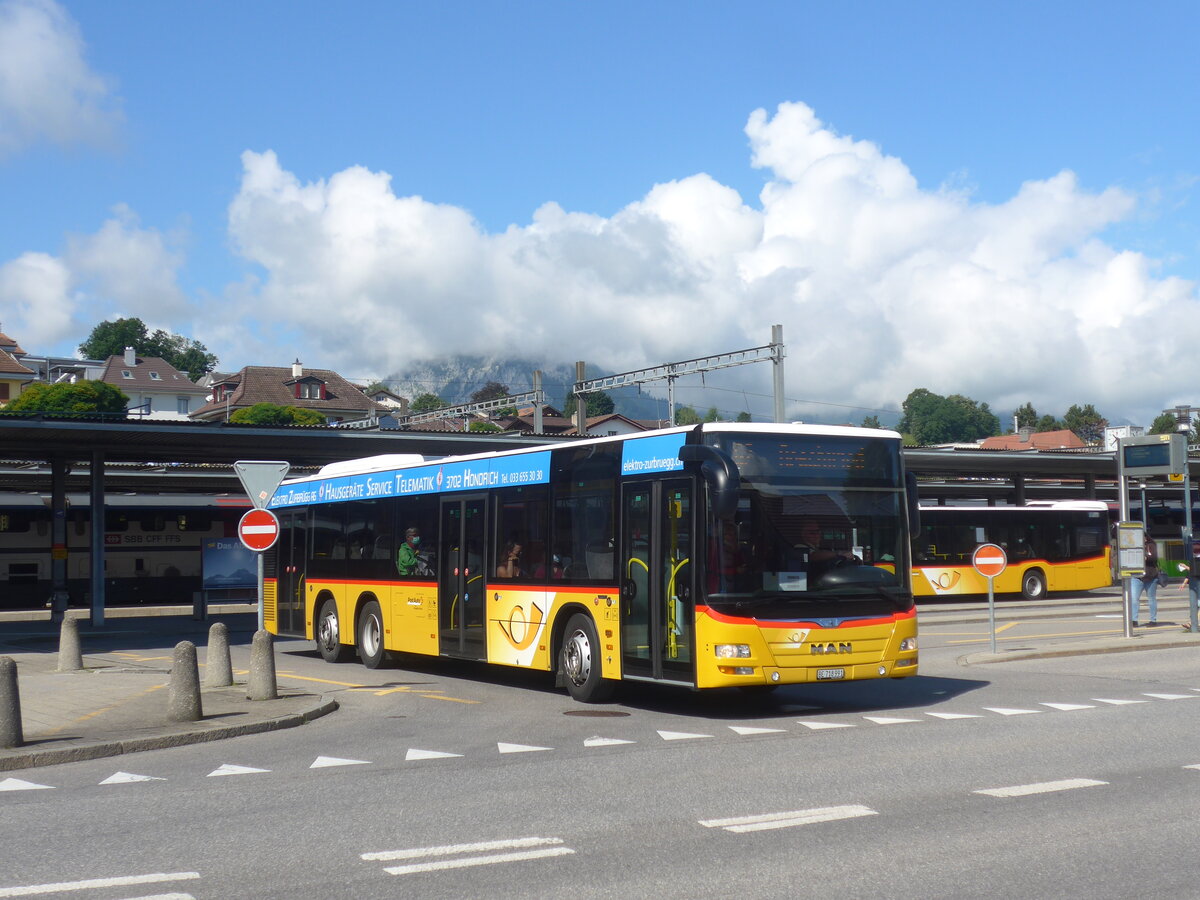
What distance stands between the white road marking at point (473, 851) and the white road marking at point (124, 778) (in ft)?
12.0

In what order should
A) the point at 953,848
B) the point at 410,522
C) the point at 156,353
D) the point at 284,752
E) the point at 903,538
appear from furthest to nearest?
the point at 156,353
the point at 410,522
the point at 903,538
the point at 284,752
the point at 953,848

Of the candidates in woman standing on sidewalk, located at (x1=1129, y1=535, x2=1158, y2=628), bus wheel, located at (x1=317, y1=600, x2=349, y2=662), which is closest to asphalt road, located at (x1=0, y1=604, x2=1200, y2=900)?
bus wheel, located at (x1=317, y1=600, x2=349, y2=662)

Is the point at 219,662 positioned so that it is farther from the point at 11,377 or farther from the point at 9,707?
the point at 11,377

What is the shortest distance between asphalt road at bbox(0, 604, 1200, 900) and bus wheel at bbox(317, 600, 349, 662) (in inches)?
253

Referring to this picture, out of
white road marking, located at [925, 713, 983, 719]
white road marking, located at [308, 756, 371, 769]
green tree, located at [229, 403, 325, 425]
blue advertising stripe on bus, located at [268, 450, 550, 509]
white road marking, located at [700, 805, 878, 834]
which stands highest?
green tree, located at [229, 403, 325, 425]

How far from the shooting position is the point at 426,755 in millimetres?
10844

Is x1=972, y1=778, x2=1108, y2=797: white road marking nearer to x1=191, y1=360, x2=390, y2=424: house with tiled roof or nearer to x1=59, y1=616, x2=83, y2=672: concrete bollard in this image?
x1=59, y1=616, x2=83, y2=672: concrete bollard

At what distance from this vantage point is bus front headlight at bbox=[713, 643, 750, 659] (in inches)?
482

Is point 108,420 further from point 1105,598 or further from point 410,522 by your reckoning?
point 1105,598

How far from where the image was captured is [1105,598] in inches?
1651

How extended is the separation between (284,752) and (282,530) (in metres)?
11.7

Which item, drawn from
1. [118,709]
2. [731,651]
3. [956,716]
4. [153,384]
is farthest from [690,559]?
[153,384]

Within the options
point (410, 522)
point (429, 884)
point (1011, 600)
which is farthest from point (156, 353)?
point (429, 884)

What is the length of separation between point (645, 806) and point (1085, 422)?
189795mm
